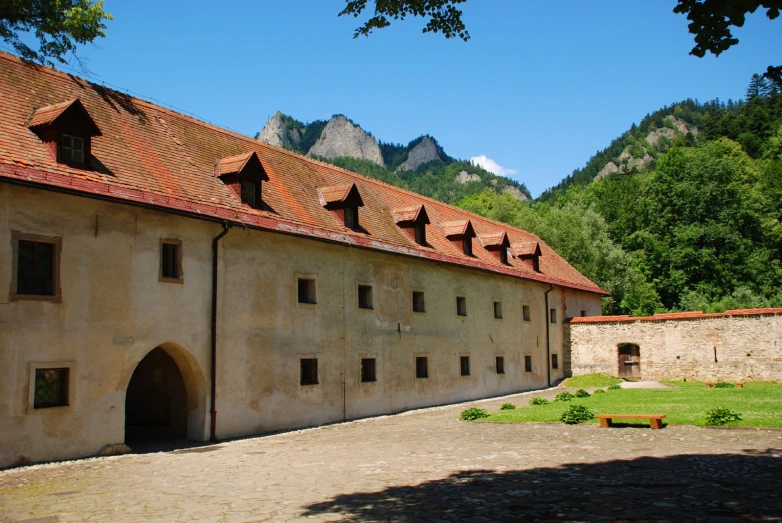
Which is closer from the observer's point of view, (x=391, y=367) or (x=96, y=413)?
(x=96, y=413)

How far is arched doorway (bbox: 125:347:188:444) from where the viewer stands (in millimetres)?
18625

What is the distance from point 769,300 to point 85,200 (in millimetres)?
51460

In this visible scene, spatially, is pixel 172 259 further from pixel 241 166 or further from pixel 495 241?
pixel 495 241

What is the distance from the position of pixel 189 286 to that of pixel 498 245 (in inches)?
782

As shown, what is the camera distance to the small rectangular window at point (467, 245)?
31.1m

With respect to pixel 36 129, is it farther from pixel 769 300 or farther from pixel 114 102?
pixel 769 300

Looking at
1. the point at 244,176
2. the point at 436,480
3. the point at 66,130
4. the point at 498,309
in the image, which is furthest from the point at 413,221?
the point at 436,480

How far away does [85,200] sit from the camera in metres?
15.3

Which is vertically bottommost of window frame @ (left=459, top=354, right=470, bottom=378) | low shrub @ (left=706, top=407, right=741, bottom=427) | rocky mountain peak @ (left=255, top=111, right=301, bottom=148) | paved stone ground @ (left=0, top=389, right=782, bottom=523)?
paved stone ground @ (left=0, top=389, right=782, bottom=523)

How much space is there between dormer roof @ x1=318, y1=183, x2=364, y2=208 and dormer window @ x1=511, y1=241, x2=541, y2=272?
1580 centimetres

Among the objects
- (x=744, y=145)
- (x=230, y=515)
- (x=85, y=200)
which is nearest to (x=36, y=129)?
(x=85, y=200)

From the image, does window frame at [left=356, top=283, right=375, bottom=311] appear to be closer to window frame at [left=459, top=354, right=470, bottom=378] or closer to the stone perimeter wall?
window frame at [left=459, top=354, right=470, bottom=378]

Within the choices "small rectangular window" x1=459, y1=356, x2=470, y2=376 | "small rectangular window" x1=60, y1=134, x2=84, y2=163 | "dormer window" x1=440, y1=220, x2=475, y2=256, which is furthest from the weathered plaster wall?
"dormer window" x1=440, y1=220, x2=475, y2=256

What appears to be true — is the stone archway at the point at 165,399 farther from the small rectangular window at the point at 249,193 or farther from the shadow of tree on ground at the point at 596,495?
the shadow of tree on ground at the point at 596,495
